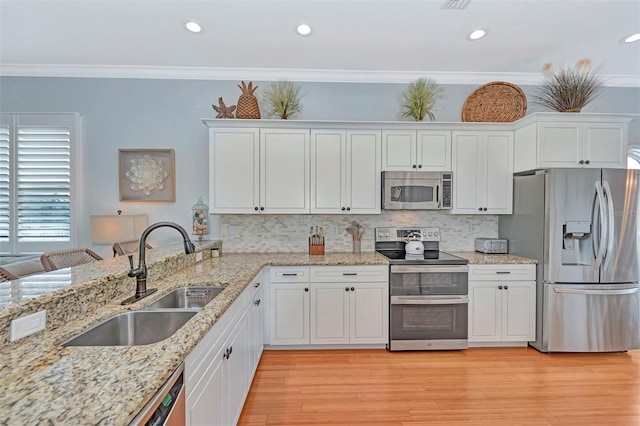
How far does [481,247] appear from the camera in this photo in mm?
3545

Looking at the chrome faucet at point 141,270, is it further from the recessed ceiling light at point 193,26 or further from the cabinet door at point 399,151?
the cabinet door at point 399,151

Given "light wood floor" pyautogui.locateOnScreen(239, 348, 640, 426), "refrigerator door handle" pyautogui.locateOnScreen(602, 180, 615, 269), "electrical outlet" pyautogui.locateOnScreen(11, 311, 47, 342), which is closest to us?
"electrical outlet" pyautogui.locateOnScreen(11, 311, 47, 342)

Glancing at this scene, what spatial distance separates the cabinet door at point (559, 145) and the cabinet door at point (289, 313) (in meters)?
2.62

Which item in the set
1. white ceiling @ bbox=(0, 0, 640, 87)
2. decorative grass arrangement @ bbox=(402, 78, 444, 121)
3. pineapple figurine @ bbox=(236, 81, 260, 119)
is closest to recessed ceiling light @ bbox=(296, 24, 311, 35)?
white ceiling @ bbox=(0, 0, 640, 87)

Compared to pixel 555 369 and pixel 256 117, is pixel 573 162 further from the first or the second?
pixel 256 117

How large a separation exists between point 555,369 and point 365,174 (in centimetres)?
243

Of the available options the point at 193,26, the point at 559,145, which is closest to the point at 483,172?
the point at 559,145

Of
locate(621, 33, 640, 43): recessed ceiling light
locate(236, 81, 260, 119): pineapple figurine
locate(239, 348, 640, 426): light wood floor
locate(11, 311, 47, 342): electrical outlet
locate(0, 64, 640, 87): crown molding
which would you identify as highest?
locate(621, 33, 640, 43): recessed ceiling light

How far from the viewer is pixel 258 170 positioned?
3.29 metres

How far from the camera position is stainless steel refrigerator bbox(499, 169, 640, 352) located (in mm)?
2900

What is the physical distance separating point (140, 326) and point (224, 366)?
463 mm

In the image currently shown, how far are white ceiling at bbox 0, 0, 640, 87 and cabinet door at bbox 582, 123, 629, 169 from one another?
767 millimetres

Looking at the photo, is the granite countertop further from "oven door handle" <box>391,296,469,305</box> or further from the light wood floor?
the light wood floor

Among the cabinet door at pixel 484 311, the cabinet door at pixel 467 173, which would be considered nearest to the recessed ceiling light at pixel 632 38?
the cabinet door at pixel 467 173
